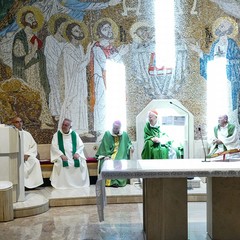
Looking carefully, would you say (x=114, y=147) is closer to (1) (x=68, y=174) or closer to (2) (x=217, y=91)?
(1) (x=68, y=174)

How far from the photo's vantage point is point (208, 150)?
32.4 ft

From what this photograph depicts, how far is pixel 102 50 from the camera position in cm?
1020

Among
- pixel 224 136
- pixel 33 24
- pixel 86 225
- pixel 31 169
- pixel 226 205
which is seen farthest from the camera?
pixel 33 24

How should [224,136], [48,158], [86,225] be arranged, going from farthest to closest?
[48,158] → [224,136] → [86,225]

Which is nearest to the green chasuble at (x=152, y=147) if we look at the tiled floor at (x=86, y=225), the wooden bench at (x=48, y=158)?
the wooden bench at (x=48, y=158)

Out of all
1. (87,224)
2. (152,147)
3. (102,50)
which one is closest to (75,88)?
(102,50)

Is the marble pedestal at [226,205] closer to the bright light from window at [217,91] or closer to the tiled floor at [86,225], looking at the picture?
the tiled floor at [86,225]

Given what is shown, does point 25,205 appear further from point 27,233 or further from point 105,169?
point 105,169

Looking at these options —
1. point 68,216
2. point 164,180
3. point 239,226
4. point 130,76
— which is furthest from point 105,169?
point 130,76

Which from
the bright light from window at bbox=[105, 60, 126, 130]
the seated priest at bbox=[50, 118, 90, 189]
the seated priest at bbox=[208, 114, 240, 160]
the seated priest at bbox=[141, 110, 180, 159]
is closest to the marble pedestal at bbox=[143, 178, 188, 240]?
the seated priest at bbox=[141, 110, 180, 159]

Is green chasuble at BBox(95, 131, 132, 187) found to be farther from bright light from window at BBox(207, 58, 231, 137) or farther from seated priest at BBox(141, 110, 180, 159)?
bright light from window at BBox(207, 58, 231, 137)

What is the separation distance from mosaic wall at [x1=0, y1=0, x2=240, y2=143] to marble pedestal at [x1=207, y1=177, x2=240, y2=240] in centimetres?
498

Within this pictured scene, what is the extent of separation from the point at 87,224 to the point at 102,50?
15.8 ft

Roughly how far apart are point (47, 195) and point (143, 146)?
2544mm
